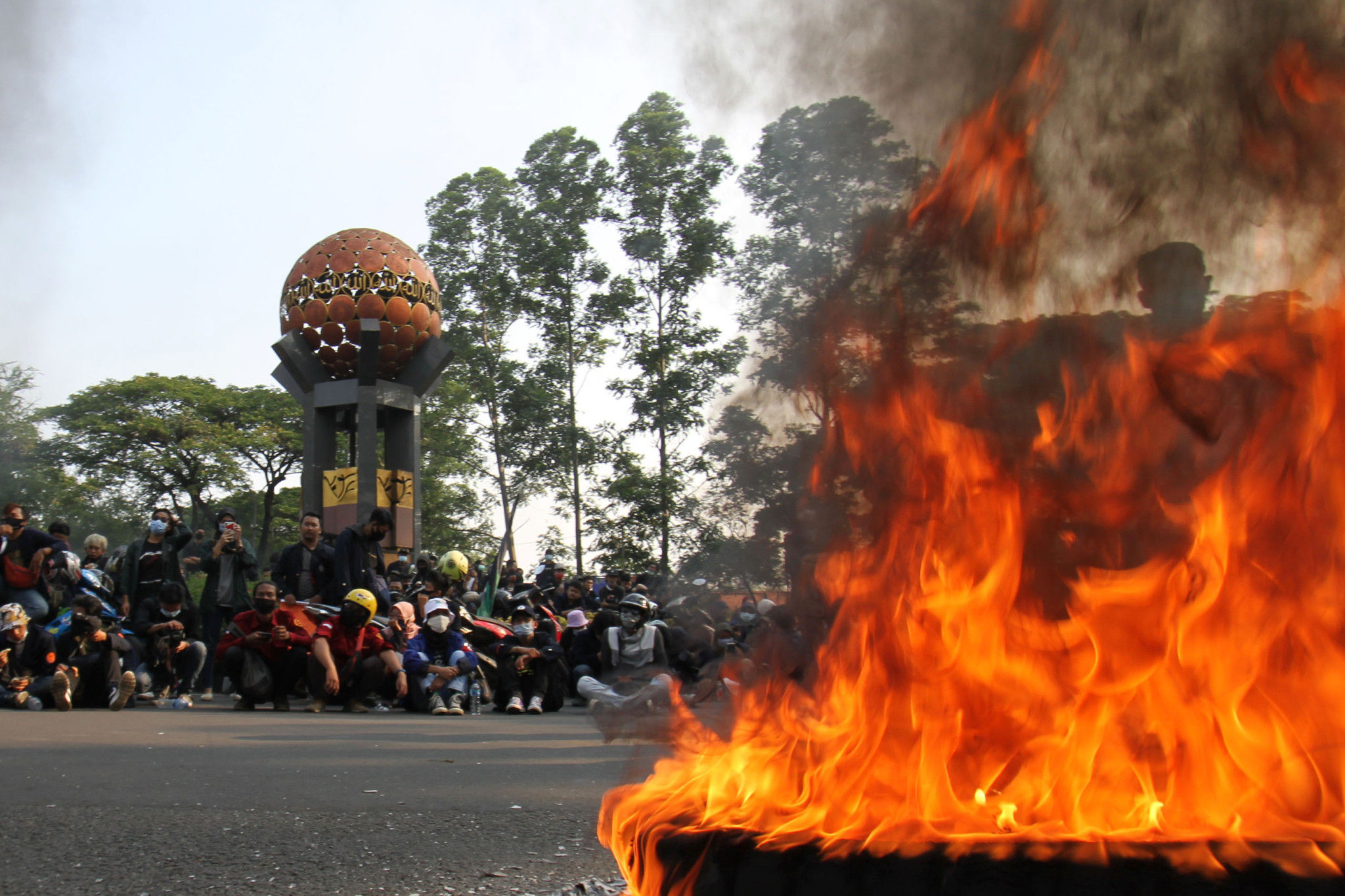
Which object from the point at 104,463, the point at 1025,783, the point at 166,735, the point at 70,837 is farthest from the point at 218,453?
the point at 1025,783

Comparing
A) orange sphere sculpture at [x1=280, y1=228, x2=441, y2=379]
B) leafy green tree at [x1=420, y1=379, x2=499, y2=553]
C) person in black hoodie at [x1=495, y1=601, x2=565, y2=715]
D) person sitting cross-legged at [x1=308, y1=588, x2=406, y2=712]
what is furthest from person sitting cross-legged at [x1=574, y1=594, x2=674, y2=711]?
leafy green tree at [x1=420, y1=379, x2=499, y2=553]

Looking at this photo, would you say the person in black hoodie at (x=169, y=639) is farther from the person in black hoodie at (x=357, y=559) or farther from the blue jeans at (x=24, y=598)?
the person in black hoodie at (x=357, y=559)

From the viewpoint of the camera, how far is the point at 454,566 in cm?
1897

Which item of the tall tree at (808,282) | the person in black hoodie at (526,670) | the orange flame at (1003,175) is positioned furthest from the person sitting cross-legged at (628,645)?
the orange flame at (1003,175)

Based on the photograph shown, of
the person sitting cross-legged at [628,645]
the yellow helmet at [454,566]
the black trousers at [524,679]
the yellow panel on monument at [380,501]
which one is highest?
the yellow panel on monument at [380,501]

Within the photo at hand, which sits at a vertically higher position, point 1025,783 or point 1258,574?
point 1258,574

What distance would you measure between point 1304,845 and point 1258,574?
734mm

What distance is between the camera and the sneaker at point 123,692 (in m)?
10.5

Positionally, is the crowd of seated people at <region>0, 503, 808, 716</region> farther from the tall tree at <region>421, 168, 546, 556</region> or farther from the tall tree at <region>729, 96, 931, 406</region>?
the tall tree at <region>421, 168, 546, 556</region>

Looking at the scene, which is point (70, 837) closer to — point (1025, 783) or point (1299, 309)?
point (1025, 783)

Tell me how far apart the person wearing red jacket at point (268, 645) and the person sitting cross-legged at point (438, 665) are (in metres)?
1.10

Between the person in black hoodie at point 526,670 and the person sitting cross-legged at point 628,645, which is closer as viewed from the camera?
the person sitting cross-legged at point 628,645

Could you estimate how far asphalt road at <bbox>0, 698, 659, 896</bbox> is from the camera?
3.66m

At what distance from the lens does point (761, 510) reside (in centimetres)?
363
